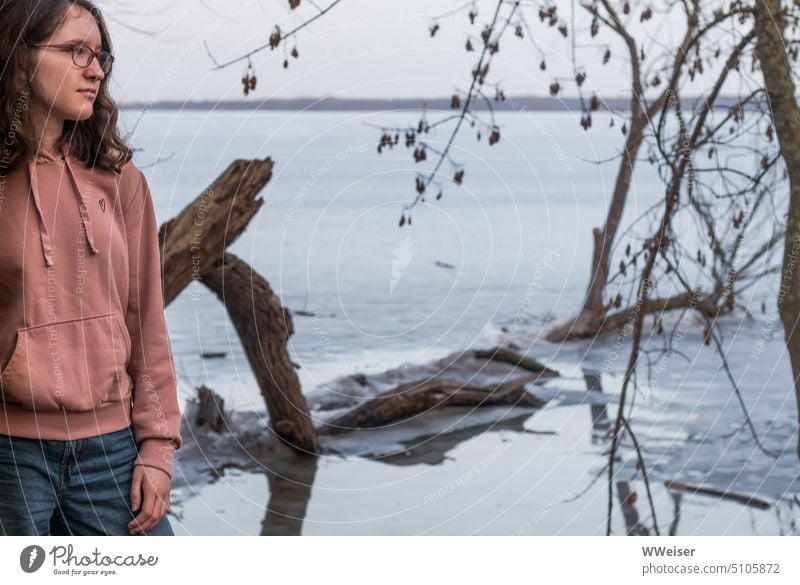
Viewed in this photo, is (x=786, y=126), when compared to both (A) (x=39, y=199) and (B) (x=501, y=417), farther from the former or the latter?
(B) (x=501, y=417)

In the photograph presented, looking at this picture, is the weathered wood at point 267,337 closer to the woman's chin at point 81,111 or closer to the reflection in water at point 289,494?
the reflection in water at point 289,494

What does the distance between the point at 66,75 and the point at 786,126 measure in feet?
5.97

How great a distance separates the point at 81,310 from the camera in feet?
5.55

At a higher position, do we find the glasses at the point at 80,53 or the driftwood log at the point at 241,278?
the glasses at the point at 80,53

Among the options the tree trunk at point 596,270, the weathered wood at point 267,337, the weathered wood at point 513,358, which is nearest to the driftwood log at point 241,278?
the weathered wood at point 267,337

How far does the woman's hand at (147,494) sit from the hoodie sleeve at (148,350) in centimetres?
A: 1

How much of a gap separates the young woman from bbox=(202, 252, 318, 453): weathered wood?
215 cm

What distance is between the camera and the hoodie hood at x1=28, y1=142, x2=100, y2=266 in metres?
1.67

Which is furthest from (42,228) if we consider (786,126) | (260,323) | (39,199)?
(260,323)

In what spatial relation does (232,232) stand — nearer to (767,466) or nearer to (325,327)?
(767,466)

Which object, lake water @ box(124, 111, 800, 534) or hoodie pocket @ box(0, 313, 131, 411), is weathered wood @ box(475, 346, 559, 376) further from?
hoodie pocket @ box(0, 313, 131, 411)

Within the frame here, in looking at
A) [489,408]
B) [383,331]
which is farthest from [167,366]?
[383,331]

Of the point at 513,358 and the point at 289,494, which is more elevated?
the point at 513,358

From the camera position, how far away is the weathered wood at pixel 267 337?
13.2ft
